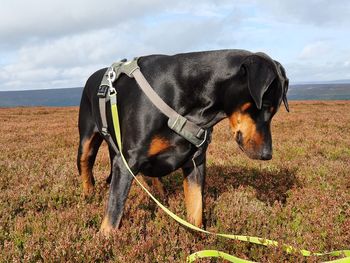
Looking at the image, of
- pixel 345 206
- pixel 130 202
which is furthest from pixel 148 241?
pixel 345 206

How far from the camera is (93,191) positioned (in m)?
5.94

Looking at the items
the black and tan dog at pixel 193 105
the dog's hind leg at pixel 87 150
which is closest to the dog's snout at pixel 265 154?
the black and tan dog at pixel 193 105

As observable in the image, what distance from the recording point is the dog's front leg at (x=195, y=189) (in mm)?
4637

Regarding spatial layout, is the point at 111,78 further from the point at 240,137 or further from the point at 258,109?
the point at 258,109

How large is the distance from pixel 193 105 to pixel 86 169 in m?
2.50

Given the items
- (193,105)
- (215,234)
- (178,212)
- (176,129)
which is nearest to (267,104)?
(193,105)

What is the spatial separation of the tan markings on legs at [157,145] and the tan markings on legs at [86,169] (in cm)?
179

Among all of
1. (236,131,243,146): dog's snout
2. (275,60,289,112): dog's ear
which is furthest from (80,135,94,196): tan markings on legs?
(275,60,289,112): dog's ear

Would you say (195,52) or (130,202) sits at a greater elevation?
(195,52)

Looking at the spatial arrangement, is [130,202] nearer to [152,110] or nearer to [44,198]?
[44,198]

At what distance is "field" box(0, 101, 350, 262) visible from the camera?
387 centimetres

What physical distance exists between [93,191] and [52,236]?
1.74m

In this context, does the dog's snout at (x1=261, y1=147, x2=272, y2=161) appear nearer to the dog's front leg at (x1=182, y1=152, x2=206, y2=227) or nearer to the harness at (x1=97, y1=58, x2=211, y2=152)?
the harness at (x1=97, y1=58, x2=211, y2=152)

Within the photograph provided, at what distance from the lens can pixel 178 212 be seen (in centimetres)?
519
